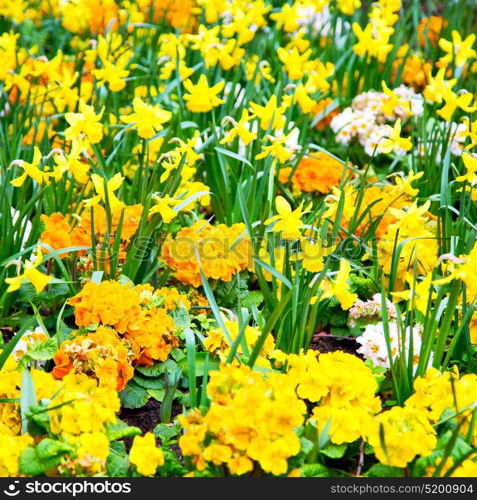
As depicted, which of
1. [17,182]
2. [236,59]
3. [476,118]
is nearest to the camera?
[17,182]

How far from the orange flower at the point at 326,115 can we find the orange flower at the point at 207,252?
151 cm

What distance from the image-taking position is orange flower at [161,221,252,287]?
2.44m

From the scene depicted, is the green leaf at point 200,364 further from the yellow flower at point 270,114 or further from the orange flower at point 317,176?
the orange flower at point 317,176

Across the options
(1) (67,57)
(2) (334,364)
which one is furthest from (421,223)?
(1) (67,57)

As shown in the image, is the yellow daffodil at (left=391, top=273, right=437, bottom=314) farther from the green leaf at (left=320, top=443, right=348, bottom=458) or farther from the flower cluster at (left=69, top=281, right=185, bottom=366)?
the flower cluster at (left=69, top=281, right=185, bottom=366)

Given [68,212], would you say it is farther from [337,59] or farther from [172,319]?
[337,59]

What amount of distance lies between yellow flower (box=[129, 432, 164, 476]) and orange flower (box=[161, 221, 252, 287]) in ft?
2.70

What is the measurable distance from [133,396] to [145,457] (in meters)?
0.49

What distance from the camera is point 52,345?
2.04 metres

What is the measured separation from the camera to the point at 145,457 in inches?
66.6

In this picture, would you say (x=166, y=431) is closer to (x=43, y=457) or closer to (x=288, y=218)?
(x=43, y=457)

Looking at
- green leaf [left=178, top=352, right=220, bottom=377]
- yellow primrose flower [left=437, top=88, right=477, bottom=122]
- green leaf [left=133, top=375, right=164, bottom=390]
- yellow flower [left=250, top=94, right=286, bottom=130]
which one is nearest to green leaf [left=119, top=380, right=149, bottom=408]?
green leaf [left=133, top=375, right=164, bottom=390]

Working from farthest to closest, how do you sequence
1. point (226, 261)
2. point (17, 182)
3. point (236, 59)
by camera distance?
1. point (236, 59)
2. point (226, 261)
3. point (17, 182)

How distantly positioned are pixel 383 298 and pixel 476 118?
1.29m
